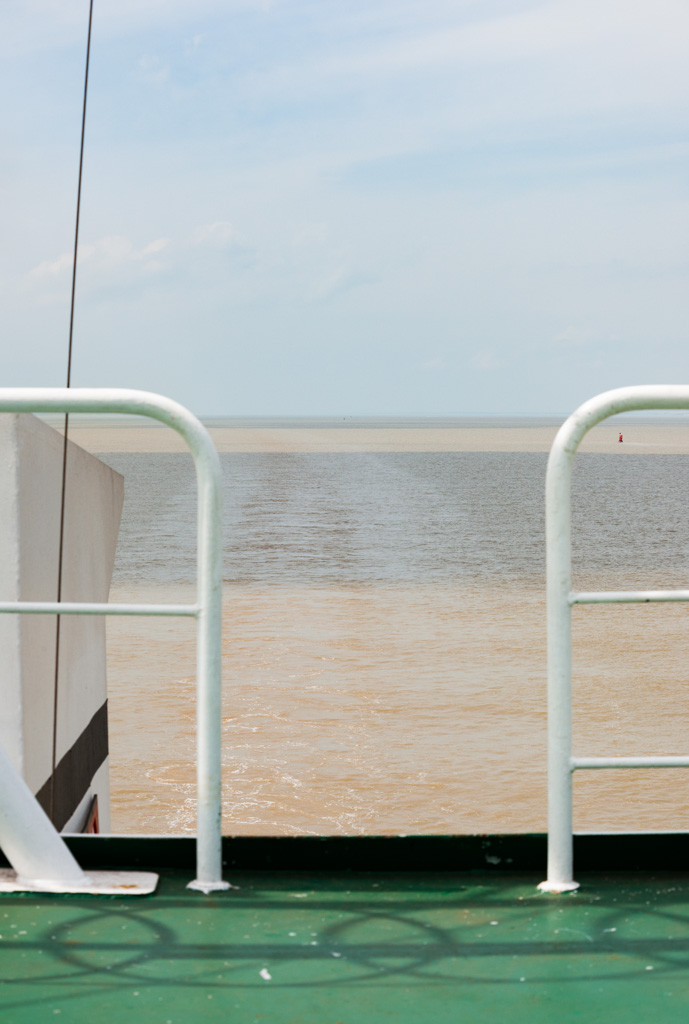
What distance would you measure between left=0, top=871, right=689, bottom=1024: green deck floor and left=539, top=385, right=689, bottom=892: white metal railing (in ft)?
0.34

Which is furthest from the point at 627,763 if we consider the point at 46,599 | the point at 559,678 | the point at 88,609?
the point at 46,599

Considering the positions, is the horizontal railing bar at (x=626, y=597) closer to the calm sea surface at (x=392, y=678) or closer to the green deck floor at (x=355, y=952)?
the green deck floor at (x=355, y=952)

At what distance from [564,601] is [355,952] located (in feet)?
2.27

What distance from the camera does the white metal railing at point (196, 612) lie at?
2.01m

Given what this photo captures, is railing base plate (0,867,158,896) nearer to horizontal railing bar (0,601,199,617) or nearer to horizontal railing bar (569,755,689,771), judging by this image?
horizontal railing bar (0,601,199,617)

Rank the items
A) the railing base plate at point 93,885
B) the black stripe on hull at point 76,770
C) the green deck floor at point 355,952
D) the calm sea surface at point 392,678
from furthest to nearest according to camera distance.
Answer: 1. the calm sea surface at point 392,678
2. the black stripe on hull at point 76,770
3. the railing base plate at point 93,885
4. the green deck floor at point 355,952

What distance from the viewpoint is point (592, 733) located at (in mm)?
10359

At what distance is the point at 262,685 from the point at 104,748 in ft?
22.1

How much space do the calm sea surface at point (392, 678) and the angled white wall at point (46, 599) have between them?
3777mm

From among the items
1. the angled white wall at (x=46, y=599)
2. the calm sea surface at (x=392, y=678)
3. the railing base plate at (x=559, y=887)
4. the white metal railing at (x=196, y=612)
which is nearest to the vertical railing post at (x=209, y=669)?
the white metal railing at (x=196, y=612)

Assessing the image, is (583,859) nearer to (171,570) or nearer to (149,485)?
(171,570)

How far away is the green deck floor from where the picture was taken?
1.68m

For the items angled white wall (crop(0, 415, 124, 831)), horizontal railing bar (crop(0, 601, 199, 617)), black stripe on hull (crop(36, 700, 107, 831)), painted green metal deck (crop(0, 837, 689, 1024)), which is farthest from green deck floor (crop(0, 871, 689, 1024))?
black stripe on hull (crop(36, 700, 107, 831))

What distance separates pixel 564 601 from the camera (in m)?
2.06
